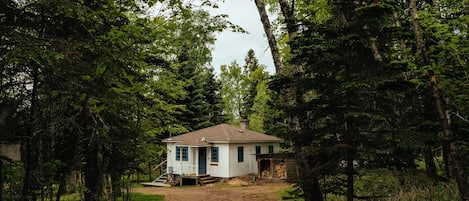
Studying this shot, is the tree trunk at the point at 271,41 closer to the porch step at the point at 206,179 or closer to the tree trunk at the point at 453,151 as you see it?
the tree trunk at the point at 453,151

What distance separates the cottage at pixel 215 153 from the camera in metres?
22.7

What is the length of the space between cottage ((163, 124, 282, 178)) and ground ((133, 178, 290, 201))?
1.46 metres

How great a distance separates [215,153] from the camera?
2323 cm

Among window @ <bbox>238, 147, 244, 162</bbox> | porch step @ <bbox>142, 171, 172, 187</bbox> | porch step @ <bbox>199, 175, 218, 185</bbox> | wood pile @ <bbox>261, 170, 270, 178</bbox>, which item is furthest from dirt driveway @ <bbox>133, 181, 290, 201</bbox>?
window @ <bbox>238, 147, 244, 162</bbox>

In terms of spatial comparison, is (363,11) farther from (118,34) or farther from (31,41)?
(31,41)

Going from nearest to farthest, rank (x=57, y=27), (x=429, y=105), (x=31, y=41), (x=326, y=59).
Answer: (x=31, y=41)
(x=57, y=27)
(x=326, y=59)
(x=429, y=105)

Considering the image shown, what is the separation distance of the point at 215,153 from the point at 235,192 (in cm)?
573

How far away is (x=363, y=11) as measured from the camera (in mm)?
6219

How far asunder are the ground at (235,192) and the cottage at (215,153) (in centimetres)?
146

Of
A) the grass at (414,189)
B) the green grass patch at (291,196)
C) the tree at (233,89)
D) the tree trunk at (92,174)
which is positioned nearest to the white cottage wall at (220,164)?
the green grass patch at (291,196)

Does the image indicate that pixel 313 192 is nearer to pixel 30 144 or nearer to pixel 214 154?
pixel 30 144

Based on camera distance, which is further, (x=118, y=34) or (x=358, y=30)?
(x=358, y=30)

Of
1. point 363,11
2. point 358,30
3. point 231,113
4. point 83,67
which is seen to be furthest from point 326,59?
point 231,113

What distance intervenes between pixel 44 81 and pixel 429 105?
9191mm
